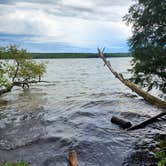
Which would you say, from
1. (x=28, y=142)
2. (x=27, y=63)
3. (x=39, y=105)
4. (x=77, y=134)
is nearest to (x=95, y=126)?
(x=77, y=134)

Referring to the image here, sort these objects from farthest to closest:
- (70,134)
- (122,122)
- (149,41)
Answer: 1. (149,41)
2. (122,122)
3. (70,134)

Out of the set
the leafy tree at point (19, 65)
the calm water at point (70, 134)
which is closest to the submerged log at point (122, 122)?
the calm water at point (70, 134)

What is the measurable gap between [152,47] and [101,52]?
526 cm

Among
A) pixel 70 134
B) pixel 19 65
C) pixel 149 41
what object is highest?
pixel 149 41

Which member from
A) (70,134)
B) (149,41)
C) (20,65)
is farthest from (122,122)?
(20,65)

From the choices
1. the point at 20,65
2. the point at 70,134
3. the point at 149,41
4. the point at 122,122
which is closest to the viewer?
the point at 70,134

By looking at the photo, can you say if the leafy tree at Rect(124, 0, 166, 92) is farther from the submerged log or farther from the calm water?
the submerged log

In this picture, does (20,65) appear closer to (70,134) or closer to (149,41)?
(149,41)

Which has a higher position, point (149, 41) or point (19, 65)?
point (149, 41)

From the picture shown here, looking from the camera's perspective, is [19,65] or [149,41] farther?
[19,65]

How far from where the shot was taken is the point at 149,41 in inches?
951

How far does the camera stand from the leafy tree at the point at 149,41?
23.0 metres

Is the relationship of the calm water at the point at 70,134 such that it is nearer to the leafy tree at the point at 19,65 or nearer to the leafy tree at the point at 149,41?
the leafy tree at the point at 149,41

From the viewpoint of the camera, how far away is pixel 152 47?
76.7 feet
